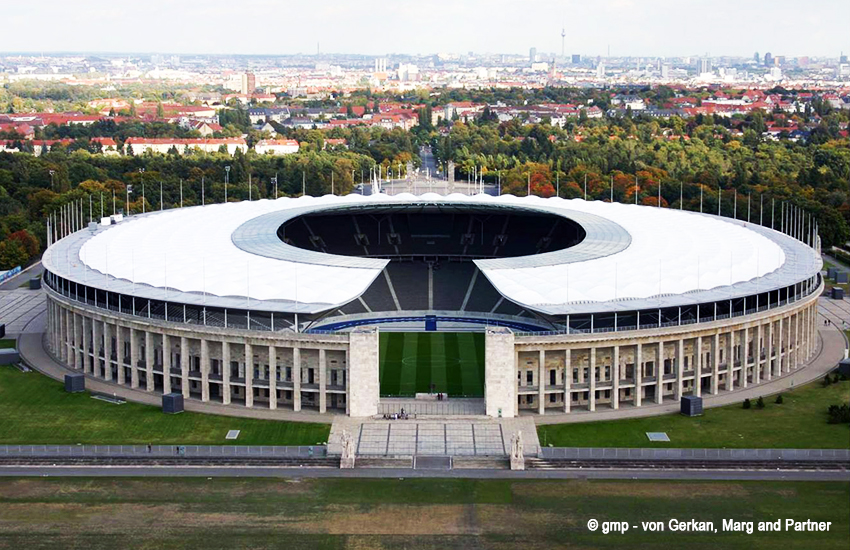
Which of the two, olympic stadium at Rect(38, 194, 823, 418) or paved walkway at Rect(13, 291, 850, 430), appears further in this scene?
olympic stadium at Rect(38, 194, 823, 418)

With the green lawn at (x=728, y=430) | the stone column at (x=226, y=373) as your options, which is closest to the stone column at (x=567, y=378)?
the green lawn at (x=728, y=430)

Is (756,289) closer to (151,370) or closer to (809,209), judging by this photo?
(151,370)

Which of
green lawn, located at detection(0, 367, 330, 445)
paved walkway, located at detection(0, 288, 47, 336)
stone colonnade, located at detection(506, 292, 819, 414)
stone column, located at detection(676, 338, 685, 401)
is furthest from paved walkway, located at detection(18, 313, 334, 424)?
stone column, located at detection(676, 338, 685, 401)

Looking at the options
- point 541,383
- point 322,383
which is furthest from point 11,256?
point 541,383

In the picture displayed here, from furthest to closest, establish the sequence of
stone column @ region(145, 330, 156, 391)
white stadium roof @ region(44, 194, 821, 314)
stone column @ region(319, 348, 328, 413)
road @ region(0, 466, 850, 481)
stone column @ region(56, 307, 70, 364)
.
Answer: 1. stone column @ region(56, 307, 70, 364)
2. white stadium roof @ region(44, 194, 821, 314)
3. stone column @ region(145, 330, 156, 391)
4. stone column @ region(319, 348, 328, 413)
5. road @ region(0, 466, 850, 481)

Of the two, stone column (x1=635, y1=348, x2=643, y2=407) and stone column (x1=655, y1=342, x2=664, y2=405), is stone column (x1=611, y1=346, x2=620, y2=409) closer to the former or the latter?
stone column (x1=635, y1=348, x2=643, y2=407)

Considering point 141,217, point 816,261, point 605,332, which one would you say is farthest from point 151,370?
point 816,261
